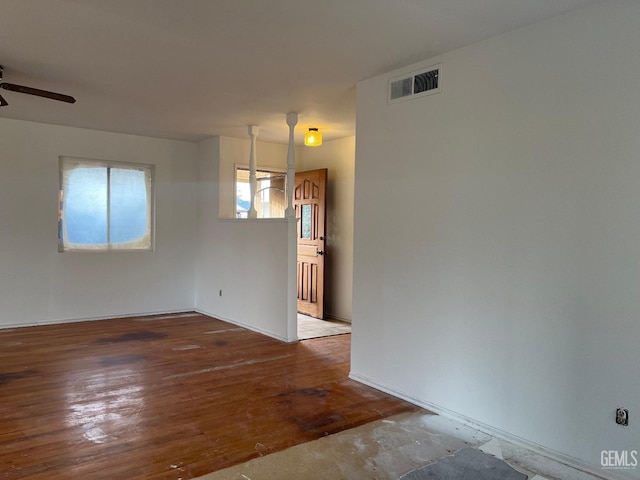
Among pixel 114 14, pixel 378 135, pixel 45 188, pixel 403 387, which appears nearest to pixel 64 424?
pixel 403 387

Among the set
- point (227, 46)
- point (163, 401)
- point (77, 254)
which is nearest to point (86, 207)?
point (77, 254)

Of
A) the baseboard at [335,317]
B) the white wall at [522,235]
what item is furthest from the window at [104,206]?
the white wall at [522,235]

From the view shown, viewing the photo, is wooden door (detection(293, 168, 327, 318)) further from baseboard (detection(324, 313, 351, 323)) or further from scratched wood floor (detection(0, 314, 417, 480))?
scratched wood floor (detection(0, 314, 417, 480))

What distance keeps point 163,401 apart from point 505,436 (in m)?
2.40

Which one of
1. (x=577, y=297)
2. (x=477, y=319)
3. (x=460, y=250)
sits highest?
(x=460, y=250)

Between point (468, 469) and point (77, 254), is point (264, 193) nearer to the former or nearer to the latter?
point (77, 254)

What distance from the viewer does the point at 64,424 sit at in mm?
2840

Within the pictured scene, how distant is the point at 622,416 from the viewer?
7.31 feet

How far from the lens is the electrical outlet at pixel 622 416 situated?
222cm

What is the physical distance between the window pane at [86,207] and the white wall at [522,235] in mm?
4174

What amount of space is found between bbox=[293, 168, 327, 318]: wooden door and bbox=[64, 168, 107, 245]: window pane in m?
2.67

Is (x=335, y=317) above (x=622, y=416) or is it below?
below

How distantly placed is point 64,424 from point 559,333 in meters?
3.15

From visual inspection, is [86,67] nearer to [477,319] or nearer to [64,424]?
[64,424]
